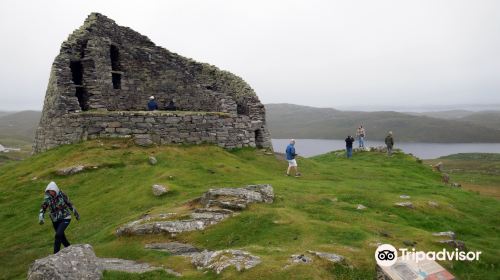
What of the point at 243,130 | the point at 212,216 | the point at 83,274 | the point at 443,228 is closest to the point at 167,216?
the point at 212,216

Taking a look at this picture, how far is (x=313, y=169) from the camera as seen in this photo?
29594 mm

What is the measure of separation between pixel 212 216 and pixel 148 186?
265 inches

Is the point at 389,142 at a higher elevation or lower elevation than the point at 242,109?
lower

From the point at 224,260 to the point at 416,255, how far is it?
16.9 ft

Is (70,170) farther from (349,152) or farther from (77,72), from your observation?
(349,152)

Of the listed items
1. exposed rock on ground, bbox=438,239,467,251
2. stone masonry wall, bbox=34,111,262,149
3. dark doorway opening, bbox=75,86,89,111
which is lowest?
exposed rock on ground, bbox=438,239,467,251

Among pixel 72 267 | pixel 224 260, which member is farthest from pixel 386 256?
pixel 72 267

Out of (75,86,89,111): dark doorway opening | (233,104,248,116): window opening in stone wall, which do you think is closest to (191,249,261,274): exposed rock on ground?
(233,104,248,116): window opening in stone wall

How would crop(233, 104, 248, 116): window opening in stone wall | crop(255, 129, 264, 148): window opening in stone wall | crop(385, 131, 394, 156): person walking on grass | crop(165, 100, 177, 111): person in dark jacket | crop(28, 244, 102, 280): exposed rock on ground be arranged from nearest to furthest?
crop(28, 244, 102, 280): exposed rock on ground < crop(255, 129, 264, 148): window opening in stone wall < crop(233, 104, 248, 116): window opening in stone wall < crop(165, 100, 177, 111): person in dark jacket < crop(385, 131, 394, 156): person walking on grass

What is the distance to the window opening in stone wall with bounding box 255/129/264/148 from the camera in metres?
32.6

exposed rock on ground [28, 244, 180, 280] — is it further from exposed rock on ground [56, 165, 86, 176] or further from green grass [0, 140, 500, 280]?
exposed rock on ground [56, 165, 86, 176]

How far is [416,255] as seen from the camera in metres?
10.4

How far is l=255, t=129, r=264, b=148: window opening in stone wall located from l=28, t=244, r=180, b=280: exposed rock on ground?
21.8 metres

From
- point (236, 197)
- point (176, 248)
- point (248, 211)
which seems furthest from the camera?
point (236, 197)
